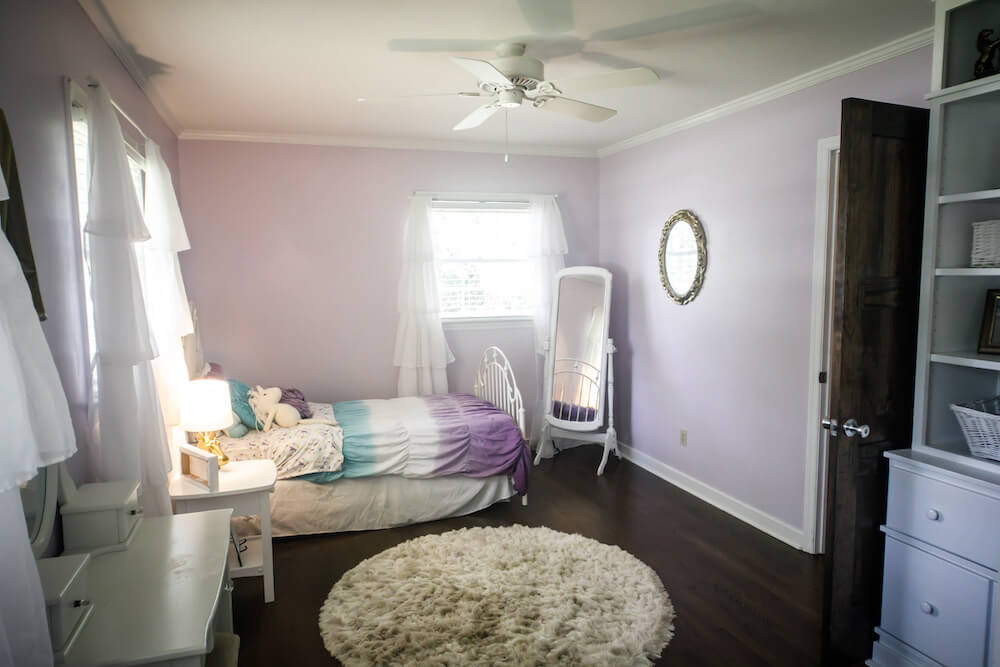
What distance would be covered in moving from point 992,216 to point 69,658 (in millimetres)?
3004

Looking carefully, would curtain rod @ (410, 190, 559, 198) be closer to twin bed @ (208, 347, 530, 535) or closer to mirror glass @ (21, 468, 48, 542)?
twin bed @ (208, 347, 530, 535)

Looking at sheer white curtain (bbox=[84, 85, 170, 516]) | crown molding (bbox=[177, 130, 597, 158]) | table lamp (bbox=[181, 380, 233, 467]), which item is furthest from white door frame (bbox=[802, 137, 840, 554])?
sheer white curtain (bbox=[84, 85, 170, 516])

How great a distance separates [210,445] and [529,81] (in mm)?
2282

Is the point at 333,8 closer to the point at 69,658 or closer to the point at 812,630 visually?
the point at 69,658

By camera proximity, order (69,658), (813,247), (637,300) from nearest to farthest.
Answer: (69,658)
(813,247)
(637,300)

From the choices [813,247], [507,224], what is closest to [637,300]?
[507,224]

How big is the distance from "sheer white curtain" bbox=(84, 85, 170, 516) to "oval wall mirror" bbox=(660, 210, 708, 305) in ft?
10.1

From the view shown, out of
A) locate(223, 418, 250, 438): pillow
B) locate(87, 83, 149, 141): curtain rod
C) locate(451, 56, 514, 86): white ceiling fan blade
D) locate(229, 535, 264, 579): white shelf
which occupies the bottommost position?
locate(229, 535, 264, 579): white shelf

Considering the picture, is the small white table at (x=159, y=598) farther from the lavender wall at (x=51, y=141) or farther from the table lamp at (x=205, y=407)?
the table lamp at (x=205, y=407)

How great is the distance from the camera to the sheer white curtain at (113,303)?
2.02m

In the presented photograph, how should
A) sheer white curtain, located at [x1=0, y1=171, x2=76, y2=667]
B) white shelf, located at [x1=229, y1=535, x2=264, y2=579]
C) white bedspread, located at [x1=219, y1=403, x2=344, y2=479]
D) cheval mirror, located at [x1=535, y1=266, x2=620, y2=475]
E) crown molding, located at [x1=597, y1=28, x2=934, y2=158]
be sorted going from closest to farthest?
sheer white curtain, located at [x1=0, y1=171, x2=76, y2=667], crown molding, located at [x1=597, y1=28, x2=934, y2=158], white shelf, located at [x1=229, y1=535, x2=264, y2=579], white bedspread, located at [x1=219, y1=403, x2=344, y2=479], cheval mirror, located at [x1=535, y1=266, x2=620, y2=475]

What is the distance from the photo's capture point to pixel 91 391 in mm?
2094

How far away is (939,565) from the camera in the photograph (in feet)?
6.63

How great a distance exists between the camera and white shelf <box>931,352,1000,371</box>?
1.96 metres
